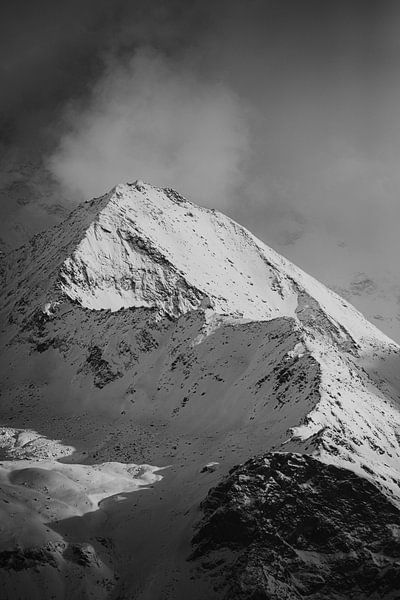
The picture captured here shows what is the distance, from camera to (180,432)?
2726 inches

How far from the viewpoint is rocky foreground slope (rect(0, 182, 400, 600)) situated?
40.1 metres

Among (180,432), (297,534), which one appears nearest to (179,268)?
(180,432)

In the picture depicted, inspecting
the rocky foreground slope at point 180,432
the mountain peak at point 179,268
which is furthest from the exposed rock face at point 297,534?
the mountain peak at point 179,268

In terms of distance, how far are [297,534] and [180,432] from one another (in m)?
29.5

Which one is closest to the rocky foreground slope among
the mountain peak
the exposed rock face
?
the exposed rock face

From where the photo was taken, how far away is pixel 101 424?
246 feet

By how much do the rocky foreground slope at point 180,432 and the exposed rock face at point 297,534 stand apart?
104 mm

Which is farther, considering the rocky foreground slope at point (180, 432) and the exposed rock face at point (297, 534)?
the rocky foreground slope at point (180, 432)

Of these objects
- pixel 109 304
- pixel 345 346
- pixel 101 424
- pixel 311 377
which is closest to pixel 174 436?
pixel 101 424

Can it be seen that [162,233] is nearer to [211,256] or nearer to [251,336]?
[211,256]

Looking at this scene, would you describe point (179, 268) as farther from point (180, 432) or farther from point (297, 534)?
point (297, 534)

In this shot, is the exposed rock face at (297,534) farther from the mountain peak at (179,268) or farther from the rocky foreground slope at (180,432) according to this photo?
the mountain peak at (179,268)

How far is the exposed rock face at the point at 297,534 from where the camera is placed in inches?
1478

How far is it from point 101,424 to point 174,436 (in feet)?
38.3
